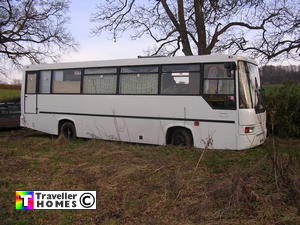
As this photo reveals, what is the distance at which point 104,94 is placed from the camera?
35.4ft

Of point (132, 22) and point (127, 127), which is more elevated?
point (132, 22)

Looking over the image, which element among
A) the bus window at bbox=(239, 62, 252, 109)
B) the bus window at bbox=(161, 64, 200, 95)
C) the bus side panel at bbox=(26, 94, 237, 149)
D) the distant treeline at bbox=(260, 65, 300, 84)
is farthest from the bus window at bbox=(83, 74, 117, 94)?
the distant treeline at bbox=(260, 65, 300, 84)

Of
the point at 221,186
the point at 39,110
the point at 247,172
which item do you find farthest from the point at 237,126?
the point at 39,110

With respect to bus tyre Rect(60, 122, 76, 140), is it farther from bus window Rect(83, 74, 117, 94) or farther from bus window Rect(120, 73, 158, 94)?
bus window Rect(120, 73, 158, 94)

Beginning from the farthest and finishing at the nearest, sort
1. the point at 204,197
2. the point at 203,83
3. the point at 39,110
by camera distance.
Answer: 1. the point at 39,110
2. the point at 203,83
3. the point at 204,197

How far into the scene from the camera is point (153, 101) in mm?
9734

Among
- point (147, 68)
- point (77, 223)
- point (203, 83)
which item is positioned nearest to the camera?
point (77, 223)

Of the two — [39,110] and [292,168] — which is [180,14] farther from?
[292,168]

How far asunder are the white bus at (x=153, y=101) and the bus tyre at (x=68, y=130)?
37mm

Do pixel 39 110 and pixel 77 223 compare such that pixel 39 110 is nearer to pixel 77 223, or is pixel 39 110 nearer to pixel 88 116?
pixel 88 116

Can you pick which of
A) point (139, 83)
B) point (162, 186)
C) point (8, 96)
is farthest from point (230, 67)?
point (8, 96)

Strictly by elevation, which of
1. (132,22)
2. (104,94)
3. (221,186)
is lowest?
(221,186)

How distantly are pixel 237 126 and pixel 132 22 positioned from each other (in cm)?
1305

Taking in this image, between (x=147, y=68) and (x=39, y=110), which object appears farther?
(x=39, y=110)
